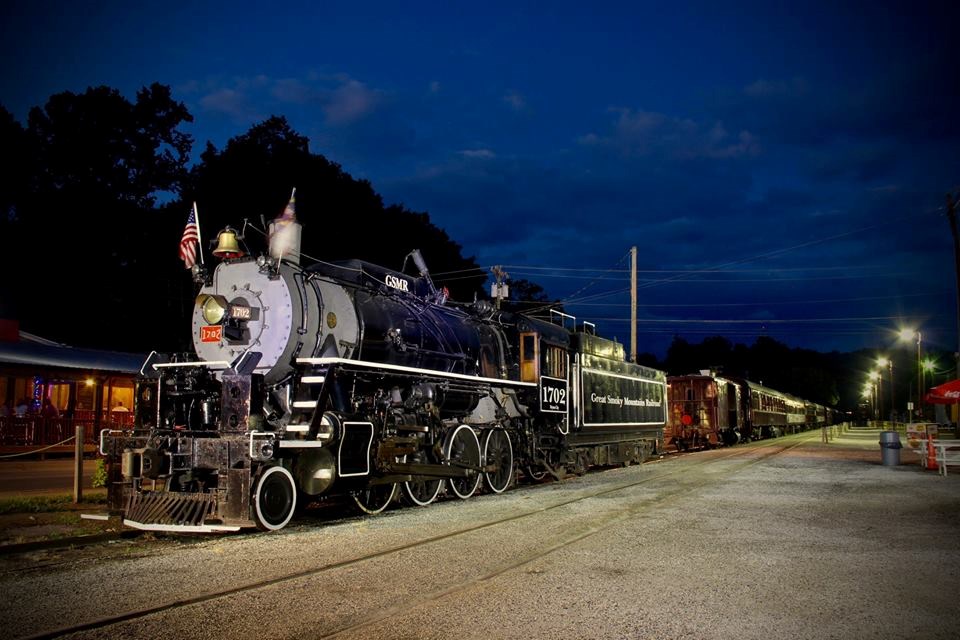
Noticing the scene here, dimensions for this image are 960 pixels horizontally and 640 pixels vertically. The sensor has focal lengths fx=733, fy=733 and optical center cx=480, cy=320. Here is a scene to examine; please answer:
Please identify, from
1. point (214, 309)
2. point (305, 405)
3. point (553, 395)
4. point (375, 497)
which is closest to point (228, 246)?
point (214, 309)

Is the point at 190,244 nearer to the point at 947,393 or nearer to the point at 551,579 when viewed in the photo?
the point at 551,579

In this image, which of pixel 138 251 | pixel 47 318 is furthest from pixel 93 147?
pixel 47 318

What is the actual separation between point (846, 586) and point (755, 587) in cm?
76

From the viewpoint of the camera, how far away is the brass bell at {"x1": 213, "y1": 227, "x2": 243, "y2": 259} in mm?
9578

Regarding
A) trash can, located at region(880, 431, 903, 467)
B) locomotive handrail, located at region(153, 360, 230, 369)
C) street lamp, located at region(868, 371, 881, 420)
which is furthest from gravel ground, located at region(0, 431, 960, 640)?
street lamp, located at region(868, 371, 881, 420)

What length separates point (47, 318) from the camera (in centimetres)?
3045

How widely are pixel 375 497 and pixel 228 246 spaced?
4011mm

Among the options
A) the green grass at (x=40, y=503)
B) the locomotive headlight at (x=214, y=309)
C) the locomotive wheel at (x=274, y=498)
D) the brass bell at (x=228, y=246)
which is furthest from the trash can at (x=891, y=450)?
the green grass at (x=40, y=503)

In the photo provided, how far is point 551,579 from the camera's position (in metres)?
5.95

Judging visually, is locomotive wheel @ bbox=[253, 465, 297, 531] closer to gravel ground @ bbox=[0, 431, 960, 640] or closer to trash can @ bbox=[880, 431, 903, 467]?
gravel ground @ bbox=[0, 431, 960, 640]

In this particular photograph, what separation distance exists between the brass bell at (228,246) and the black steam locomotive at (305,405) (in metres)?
0.03

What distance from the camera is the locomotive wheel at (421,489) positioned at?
1082 cm

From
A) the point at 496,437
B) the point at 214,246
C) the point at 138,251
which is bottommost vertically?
the point at 496,437

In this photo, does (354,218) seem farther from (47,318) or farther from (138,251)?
(47,318)
